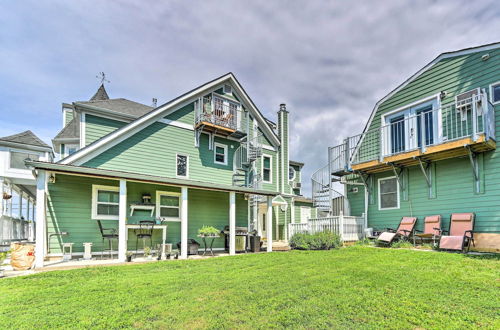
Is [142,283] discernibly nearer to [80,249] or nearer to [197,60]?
[80,249]

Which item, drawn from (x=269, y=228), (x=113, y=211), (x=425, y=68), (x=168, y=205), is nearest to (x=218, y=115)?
(x=168, y=205)

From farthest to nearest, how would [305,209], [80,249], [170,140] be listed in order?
1. [305,209]
2. [170,140]
3. [80,249]

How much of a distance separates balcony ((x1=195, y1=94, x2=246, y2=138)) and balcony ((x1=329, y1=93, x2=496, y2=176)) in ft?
14.5

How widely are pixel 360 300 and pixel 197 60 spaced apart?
1281 centimetres

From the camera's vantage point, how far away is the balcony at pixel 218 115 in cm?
1233

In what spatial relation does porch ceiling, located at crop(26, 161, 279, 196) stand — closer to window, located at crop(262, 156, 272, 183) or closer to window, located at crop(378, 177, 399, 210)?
window, located at crop(262, 156, 272, 183)

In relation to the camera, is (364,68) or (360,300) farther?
(364,68)

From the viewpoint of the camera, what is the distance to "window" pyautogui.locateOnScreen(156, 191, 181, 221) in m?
→ 10.8

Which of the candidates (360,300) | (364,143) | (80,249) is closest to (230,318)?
(360,300)

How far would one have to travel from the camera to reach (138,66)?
1414cm

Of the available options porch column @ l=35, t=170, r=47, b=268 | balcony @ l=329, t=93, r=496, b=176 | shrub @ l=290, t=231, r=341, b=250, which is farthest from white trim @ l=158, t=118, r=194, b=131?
shrub @ l=290, t=231, r=341, b=250

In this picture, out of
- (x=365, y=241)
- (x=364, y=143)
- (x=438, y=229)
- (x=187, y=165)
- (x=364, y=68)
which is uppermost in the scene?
(x=364, y=68)

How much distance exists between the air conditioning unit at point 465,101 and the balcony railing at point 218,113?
801 cm

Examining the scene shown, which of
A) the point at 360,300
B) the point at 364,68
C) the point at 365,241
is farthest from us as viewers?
the point at 364,68
